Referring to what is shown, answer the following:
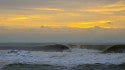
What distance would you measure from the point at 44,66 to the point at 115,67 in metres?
4.83

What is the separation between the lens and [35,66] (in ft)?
89.5

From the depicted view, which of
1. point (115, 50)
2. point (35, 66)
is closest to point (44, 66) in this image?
point (35, 66)

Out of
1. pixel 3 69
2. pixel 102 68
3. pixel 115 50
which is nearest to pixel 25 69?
pixel 3 69

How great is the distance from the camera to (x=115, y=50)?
45.8 meters

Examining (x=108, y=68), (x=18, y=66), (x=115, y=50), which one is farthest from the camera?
(x=115, y=50)

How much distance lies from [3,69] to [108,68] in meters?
6.60

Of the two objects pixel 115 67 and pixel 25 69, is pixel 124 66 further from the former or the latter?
pixel 25 69

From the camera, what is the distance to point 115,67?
85.3 feet

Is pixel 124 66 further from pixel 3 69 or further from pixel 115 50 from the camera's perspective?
pixel 115 50

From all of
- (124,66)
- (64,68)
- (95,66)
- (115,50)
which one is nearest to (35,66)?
(64,68)

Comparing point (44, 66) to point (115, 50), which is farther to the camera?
point (115, 50)

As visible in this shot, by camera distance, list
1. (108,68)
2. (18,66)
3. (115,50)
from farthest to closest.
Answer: (115,50)
(18,66)
(108,68)

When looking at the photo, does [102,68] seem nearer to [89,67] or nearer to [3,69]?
[89,67]

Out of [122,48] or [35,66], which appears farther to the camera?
[122,48]
